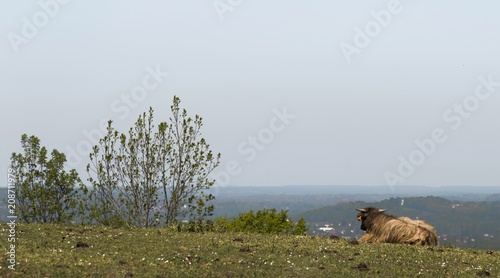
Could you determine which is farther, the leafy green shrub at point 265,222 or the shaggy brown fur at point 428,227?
the leafy green shrub at point 265,222

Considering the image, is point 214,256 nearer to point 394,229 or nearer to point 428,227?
point 394,229

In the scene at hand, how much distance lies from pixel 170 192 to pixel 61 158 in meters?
11.8

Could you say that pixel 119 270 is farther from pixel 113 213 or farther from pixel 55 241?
pixel 113 213

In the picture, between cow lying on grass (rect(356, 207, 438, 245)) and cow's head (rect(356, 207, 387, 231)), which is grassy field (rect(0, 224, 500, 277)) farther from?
cow's head (rect(356, 207, 387, 231))

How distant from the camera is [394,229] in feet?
85.1

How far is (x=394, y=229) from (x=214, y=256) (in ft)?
31.6

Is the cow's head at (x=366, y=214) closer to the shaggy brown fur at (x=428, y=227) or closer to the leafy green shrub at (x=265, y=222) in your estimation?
the shaggy brown fur at (x=428, y=227)

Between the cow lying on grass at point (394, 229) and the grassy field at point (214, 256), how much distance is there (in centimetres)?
101

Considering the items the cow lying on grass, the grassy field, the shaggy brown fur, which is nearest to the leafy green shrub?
the cow lying on grass

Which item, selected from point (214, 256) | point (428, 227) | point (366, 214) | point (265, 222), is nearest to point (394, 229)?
point (428, 227)

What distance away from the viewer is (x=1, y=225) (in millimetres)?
25016

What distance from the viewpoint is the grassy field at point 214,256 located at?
667 inches

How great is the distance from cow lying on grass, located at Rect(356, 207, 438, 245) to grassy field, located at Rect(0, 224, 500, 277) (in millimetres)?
1014

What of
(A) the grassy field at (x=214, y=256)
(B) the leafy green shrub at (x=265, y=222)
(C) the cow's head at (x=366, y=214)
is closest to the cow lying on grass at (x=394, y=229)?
(C) the cow's head at (x=366, y=214)
